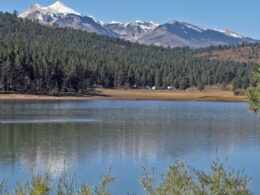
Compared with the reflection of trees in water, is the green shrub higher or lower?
higher

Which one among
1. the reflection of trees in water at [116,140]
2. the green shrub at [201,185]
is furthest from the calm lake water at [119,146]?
the green shrub at [201,185]

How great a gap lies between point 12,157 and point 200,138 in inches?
970

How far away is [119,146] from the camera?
53625 millimetres

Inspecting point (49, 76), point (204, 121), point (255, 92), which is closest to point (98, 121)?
point (204, 121)

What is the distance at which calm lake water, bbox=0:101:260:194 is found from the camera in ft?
130

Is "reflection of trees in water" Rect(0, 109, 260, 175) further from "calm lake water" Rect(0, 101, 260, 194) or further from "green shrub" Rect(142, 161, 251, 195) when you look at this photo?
"green shrub" Rect(142, 161, 251, 195)

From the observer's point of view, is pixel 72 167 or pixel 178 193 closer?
pixel 178 193

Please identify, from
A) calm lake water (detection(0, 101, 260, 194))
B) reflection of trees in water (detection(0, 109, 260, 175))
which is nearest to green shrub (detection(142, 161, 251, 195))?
calm lake water (detection(0, 101, 260, 194))

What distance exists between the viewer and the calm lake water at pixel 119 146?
39.6m

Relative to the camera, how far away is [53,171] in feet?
127

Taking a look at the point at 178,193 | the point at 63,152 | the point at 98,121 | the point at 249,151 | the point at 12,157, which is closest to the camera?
the point at 178,193

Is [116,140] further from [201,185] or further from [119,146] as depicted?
[201,185]

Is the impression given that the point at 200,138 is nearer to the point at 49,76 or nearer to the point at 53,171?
the point at 53,171

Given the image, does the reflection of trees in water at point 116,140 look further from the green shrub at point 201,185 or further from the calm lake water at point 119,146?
the green shrub at point 201,185
